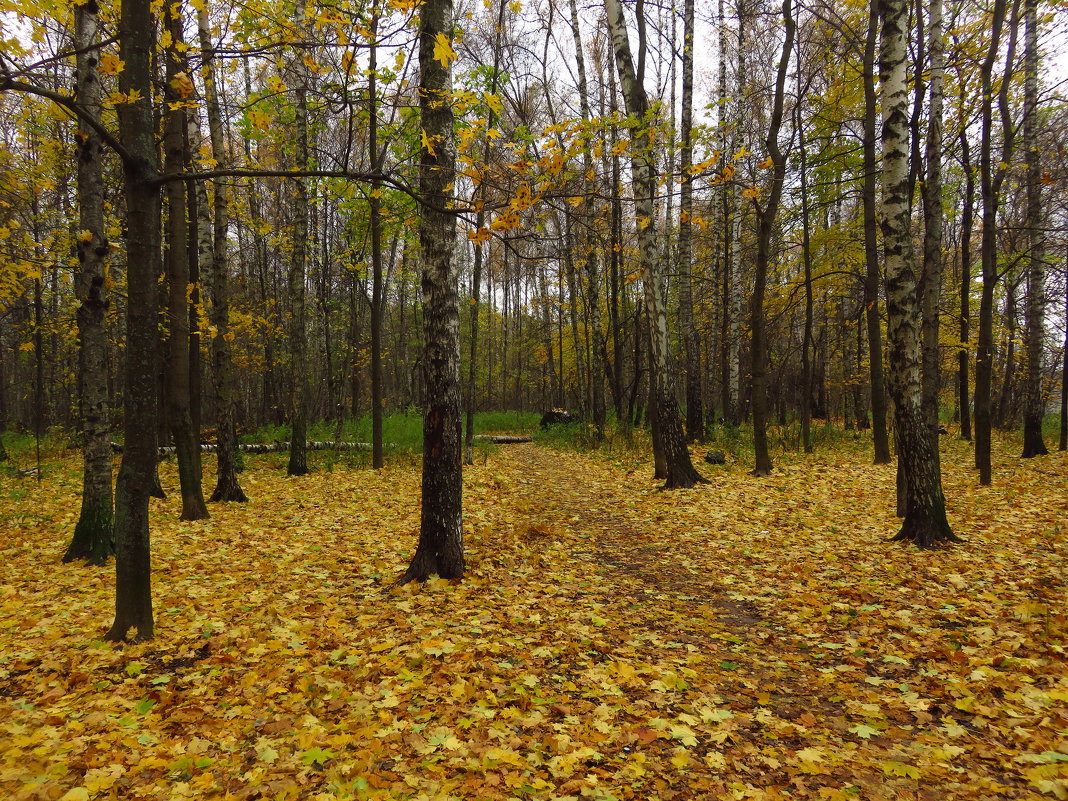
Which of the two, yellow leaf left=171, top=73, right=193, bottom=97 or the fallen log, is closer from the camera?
yellow leaf left=171, top=73, right=193, bottom=97

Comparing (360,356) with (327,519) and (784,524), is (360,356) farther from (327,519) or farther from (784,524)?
(784,524)

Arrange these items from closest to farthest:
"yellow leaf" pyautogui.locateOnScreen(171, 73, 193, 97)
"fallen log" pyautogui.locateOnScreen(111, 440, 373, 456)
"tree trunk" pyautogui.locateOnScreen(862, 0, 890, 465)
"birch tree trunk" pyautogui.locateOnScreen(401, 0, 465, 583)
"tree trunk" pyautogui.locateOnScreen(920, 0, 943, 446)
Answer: "yellow leaf" pyautogui.locateOnScreen(171, 73, 193, 97), "birch tree trunk" pyautogui.locateOnScreen(401, 0, 465, 583), "tree trunk" pyautogui.locateOnScreen(920, 0, 943, 446), "tree trunk" pyautogui.locateOnScreen(862, 0, 890, 465), "fallen log" pyautogui.locateOnScreen(111, 440, 373, 456)

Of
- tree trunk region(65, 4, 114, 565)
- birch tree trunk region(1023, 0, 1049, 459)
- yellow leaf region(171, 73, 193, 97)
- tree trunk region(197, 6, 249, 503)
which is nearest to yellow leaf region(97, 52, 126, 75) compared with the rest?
yellow leaf region(171, 73, 193, 97)

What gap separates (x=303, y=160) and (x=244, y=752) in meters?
12.0

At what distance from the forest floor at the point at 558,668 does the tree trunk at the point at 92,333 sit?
497 millimetres

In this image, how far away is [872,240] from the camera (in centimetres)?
1004

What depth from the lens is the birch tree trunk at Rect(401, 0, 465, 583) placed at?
5.27 m

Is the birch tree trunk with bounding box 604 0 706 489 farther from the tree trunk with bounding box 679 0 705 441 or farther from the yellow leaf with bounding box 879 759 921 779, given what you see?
the yellow leaf with bounding box 879 759 921 779

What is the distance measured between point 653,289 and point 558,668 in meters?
7.55

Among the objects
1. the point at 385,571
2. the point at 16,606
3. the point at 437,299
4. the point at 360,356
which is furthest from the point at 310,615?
the point at 360,356

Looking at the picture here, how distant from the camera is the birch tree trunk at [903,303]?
237 inches

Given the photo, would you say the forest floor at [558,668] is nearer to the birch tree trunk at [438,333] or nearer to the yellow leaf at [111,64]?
the birch tree trunk at [438,333]

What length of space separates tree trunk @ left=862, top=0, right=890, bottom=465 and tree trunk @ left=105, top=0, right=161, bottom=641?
9372 mm

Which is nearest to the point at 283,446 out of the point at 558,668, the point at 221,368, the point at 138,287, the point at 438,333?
the point at 221,368
